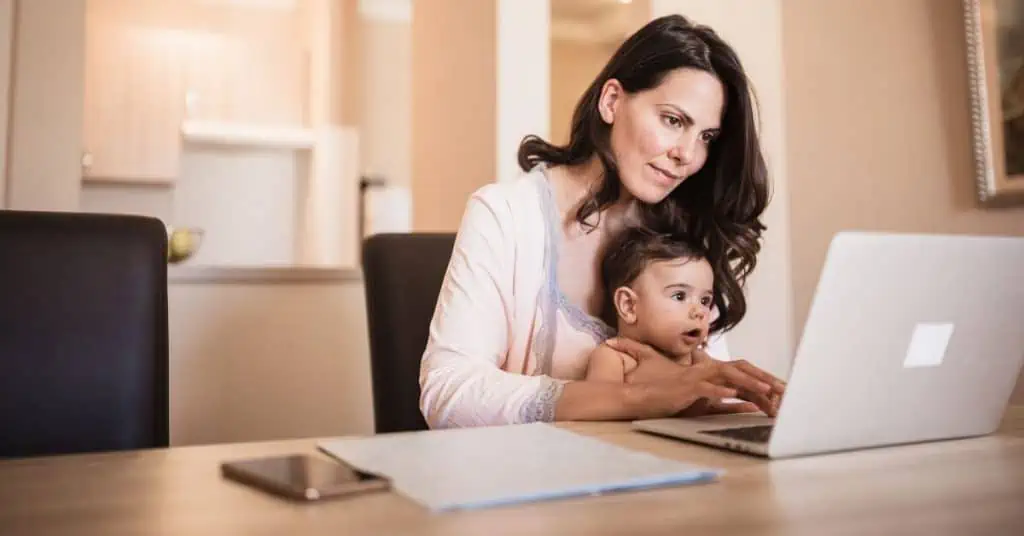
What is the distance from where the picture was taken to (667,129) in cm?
139

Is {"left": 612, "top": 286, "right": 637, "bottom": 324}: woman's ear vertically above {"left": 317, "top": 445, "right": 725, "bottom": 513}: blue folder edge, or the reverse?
{"left": 612, "top": 286, "right": 637, "bottom": 324}: woman's ear

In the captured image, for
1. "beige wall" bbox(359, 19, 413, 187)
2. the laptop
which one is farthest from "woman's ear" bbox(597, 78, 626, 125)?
"beige wall" bbox(359, 19, 413, 187)

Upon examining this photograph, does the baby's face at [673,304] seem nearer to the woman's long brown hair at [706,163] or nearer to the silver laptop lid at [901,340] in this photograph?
the woman's long brown hair at [706,163]

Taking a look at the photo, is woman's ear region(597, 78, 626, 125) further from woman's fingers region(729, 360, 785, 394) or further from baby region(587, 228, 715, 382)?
woman's fingers region(729, 360, 785, 394)

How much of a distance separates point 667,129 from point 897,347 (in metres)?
0.66

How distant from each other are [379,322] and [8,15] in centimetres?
121

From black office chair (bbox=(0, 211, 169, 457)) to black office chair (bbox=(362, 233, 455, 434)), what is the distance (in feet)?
1.25

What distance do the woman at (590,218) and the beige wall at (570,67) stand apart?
4.53 metres

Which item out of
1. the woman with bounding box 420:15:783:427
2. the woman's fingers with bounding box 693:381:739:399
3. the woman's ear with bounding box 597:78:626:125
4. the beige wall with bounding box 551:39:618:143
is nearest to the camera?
the woman's fingers with bounding box 693:381:739:399

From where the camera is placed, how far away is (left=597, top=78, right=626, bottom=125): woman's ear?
144cm

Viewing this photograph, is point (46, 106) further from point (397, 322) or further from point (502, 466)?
point (502, 466)

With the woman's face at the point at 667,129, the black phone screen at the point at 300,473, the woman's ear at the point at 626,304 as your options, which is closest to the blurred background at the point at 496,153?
the woman's face at the point at 667,129

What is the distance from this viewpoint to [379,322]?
1.50m

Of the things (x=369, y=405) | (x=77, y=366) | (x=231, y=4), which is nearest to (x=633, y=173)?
(x=77, y=366)
